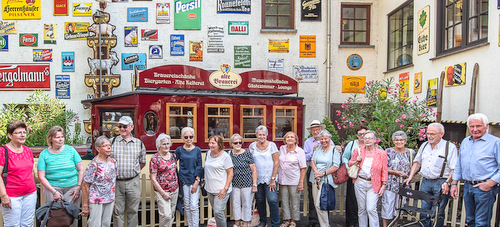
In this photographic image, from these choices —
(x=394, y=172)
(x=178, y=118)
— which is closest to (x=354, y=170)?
(x=394, y=172)

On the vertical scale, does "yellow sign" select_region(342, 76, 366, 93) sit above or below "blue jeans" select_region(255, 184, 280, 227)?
above

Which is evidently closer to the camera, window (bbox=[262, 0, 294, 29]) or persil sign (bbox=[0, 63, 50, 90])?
persil sign (bbox=[0, 63, 50, 90])

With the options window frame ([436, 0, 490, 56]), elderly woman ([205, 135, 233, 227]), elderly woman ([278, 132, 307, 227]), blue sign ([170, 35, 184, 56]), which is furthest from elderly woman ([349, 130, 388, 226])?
blue sign ([170, 35, 184, 56])

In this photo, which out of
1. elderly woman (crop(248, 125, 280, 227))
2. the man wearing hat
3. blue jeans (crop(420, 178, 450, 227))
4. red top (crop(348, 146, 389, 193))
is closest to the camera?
blue jeans (crop(420, 178, 450, 227))

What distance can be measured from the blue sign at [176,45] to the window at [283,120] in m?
4.40

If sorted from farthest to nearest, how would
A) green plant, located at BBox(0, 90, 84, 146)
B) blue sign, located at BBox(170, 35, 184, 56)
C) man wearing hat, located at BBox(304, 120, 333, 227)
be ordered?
blue sign, located at BBox(170, 35, 184, 56), green plant, located at BBox(0, 90, 84, 146), man wearing hat, located at BBox(304, 120, 333, 227)

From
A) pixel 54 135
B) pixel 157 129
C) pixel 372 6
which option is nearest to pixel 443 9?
pixel 372 6

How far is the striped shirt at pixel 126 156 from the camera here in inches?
189

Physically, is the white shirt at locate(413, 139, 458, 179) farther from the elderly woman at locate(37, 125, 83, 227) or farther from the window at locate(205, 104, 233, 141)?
the elderly woman at locate(37, 125, 83, 227)

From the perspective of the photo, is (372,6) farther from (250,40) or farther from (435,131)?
(435,131)

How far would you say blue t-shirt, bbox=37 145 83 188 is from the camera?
442 centimetres

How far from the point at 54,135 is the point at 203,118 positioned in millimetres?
3142

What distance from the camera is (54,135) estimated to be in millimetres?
4430

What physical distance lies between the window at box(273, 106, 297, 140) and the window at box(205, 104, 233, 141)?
3.27ft
